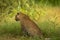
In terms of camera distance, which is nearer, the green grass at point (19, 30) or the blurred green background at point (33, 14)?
the green grass at point (19, 30)

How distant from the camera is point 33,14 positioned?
278 inches

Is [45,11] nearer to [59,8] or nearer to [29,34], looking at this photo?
[59,8]

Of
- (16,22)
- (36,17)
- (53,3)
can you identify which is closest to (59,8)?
(53,3)

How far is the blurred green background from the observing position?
6.51 m

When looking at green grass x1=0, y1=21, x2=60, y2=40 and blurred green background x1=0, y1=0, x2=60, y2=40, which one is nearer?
green grass x1=0, y1=21, x2=60, y2=40

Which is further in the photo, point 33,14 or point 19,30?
point 33,14

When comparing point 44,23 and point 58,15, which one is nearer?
point 44,23

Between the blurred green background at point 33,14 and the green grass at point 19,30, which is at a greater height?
the blurred green background at point 33,14

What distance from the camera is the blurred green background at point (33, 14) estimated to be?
6.51m

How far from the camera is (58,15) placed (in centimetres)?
740

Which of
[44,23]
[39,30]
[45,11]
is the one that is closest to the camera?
[39,30]

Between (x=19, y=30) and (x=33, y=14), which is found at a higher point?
(x=33, y=14)

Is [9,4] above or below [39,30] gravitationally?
above

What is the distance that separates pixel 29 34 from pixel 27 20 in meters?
0.36
